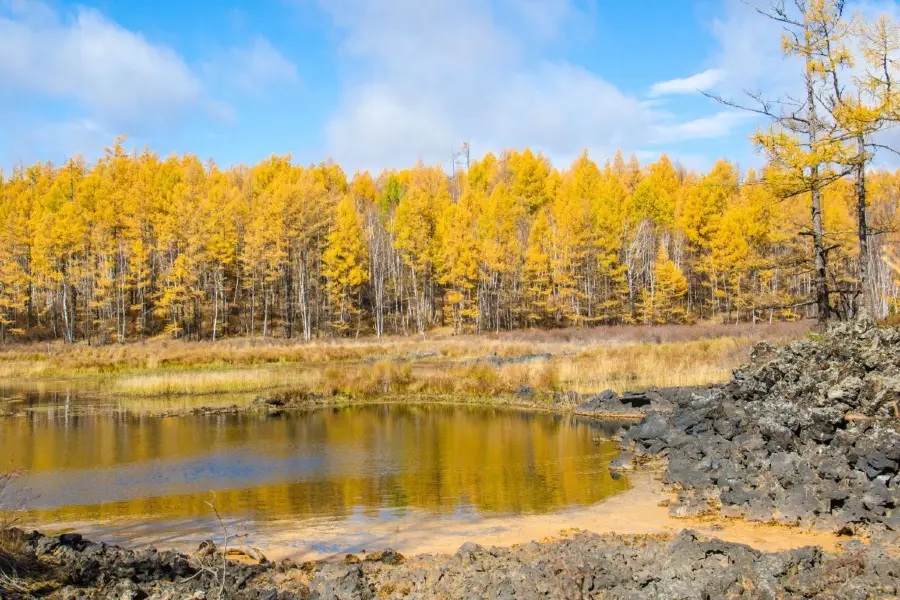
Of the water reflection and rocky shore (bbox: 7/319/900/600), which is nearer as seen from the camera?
rocky shore (bbox: 7/319/900/600)

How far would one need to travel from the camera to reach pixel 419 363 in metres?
35.1

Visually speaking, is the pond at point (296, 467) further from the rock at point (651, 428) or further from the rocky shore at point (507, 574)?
the rocky shore at point (507, 574)

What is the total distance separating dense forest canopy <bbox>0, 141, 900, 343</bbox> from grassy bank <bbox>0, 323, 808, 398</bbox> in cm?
969

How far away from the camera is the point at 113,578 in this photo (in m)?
6.67

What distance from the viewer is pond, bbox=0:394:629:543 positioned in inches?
447

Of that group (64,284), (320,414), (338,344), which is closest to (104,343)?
(64,284)

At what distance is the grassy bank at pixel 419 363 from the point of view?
2550 cm

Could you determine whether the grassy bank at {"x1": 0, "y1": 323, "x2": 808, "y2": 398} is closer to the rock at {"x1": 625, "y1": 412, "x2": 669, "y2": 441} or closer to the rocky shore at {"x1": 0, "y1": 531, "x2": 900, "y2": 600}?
the rock at {"x1": 625, "y1": 412, "x2": 669, "y2": 441}

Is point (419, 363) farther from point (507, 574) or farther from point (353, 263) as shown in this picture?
point (507, 574)

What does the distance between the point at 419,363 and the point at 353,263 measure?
840 inches

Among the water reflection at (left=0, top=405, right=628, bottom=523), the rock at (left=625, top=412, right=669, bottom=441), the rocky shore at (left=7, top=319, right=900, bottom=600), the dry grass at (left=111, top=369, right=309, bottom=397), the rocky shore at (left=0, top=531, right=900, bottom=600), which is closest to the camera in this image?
the rocky shore at (left=0, top=531, right=900, bottom=600)

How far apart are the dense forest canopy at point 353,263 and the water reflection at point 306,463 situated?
101 feet

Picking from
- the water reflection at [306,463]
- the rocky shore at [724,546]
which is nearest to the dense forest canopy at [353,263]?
the water reflection at [306,463]

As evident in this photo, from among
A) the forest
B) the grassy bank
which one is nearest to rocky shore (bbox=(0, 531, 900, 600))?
the grassy bank
